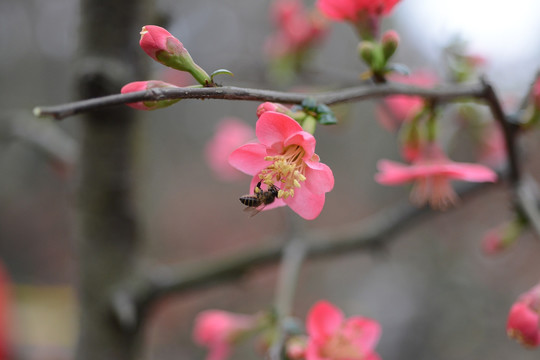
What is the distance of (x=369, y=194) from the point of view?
7637 millimetres

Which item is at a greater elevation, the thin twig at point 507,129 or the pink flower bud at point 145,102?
the thin twig at point 507,129

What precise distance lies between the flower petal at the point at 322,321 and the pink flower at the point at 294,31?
98cm

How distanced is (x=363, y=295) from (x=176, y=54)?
4062 millimetres

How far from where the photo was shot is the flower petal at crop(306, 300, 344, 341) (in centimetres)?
58

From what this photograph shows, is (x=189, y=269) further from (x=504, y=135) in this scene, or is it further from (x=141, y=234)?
(x=504, y=135)

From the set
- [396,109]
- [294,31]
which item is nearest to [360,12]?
[396,109]

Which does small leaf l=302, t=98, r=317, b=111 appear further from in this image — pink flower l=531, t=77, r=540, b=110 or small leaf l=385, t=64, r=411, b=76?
pink flower l=531, t=77, r=540, b=110

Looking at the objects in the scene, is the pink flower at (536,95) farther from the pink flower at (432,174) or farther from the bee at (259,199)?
the bee at (259,199)

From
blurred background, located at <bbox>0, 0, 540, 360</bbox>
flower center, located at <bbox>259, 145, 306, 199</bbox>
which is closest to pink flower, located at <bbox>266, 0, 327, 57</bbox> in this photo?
blurred background, located at <bbox>0, 0, 540, 360</bbox>

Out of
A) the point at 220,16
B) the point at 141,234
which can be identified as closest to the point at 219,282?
the point at 141,234

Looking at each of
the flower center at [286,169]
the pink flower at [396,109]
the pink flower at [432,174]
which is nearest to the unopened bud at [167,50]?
the flower center at [286,169]

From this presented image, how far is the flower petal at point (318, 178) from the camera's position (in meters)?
0.42

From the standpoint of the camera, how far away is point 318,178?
43 cm

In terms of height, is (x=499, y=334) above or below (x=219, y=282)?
above
